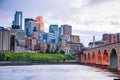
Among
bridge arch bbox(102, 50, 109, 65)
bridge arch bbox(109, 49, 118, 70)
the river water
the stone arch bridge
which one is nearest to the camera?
the river water

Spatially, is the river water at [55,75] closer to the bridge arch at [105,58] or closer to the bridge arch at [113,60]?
the bridge arch at [113,60]

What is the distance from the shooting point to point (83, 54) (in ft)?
525

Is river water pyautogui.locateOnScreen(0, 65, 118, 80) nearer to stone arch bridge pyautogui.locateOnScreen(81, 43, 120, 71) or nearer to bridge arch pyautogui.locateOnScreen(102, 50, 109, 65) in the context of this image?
stone arch bridge pyautogui.locateOnScreen(81, 43, 120, 71)

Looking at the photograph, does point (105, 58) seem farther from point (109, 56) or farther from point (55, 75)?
point (55, 75)

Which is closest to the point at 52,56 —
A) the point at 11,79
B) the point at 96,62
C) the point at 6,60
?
the point at 6,60

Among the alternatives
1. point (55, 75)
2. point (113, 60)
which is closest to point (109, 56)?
point (113, 60)

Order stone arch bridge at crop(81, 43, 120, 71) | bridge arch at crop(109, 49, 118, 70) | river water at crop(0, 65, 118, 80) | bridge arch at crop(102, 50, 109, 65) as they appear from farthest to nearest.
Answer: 1. bridge arch at crop(102, 50, 109, 65)
2. bridge arch at crop(109, 49, 118, 70)
3. stone arch bridge at crop(81, 43, 120, 71)
4. river water at crop(0, 65, 118, 80)

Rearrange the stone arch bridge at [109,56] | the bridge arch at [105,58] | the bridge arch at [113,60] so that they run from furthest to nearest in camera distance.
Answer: the bridge arch at [105,58]
the bridge arch at [113,60]
the stone arch bridge at [109,56]

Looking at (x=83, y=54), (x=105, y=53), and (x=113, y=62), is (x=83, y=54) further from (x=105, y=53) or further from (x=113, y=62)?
(x=113, y=62)

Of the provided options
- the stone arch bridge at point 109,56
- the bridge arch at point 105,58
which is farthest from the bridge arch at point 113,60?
the bridge arch at point 105,58

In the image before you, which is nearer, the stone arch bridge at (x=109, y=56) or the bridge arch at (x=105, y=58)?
the stone arch bridge at (x=109, y=56)

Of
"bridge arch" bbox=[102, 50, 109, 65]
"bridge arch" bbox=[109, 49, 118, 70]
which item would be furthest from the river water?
"bridge arch" bbox=[102, 50, 109, 65]

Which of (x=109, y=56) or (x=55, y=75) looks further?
(x=109, y=56)

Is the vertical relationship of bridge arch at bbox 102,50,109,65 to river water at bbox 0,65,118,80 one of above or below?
above
